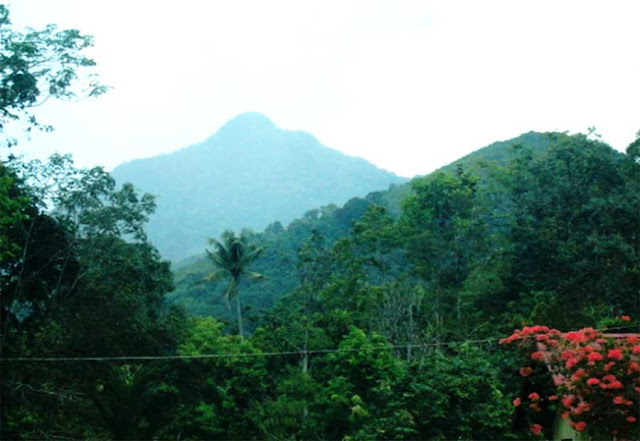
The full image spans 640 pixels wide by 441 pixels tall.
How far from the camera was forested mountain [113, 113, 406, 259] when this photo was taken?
8819 centimetres

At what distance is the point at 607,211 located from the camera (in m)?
19.9

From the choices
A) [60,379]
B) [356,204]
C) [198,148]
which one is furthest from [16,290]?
[198,148]

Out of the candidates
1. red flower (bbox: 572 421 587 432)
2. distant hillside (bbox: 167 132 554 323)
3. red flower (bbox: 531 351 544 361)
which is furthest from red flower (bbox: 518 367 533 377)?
distant hillside (bbox: 167 132 554 323)

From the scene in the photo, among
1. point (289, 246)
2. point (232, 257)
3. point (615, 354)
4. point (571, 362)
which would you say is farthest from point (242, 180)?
point (615, 354)

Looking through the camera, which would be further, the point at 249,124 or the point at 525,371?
the point at 249,124

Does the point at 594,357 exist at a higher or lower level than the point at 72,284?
lower

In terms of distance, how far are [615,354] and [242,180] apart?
10502 centimetres

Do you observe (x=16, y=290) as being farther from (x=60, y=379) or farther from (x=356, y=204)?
(x=356, y=204)

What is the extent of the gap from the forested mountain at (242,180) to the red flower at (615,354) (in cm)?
6912

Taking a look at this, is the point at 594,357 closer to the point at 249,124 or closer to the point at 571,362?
the point at 571,362

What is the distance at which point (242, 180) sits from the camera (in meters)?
112

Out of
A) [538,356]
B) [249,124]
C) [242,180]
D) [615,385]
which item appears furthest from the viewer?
Result: [249,124]

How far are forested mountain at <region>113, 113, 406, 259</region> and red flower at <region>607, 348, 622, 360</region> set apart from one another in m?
69.1

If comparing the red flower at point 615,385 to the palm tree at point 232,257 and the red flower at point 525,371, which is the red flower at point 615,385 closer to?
the red flower at point 525,371
